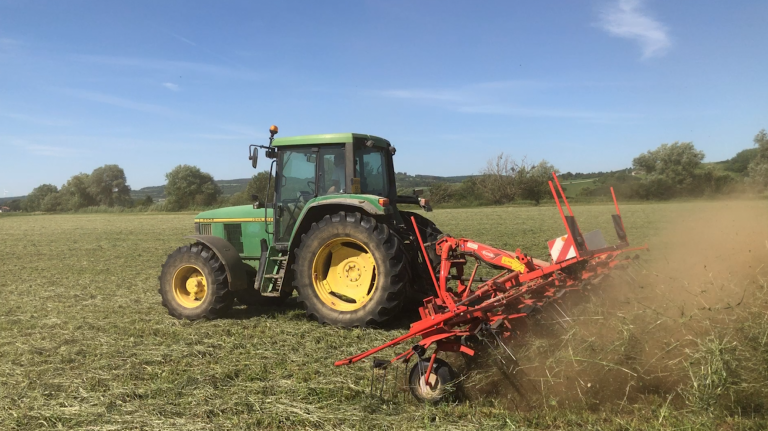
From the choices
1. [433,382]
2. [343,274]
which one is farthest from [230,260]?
[433,382]

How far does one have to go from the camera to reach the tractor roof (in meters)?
6.31

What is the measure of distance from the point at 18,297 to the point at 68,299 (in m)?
1.07

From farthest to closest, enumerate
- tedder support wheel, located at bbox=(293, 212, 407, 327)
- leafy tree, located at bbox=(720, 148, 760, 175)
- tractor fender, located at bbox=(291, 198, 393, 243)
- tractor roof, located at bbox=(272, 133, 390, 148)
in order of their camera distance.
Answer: leafy tree, located at bbox=(720, 148, 760, 175) → tractor roof, located at bbox=(272, 133, 390, 148) → tractor fender, located at bbox=(291, 198, 393, 243) → tedder support wheel, located at bbox=(293, 212, 407, 327)

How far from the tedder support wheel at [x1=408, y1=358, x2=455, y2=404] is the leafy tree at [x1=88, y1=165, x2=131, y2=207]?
76.7 meters

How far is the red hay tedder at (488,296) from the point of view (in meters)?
3.78

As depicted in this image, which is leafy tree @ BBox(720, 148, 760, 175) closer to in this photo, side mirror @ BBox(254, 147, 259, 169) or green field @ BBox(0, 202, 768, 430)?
green field @ BBox(0, 202, 768, 430)

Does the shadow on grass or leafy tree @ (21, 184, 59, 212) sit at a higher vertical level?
leafy tree @ (21, 184, 59, 212)

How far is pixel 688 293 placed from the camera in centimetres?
399

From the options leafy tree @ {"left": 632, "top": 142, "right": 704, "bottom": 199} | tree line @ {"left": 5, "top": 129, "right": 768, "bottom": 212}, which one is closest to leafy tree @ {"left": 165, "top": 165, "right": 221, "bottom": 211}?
tree line @ {"left": 5, "top": 129, "right": 768, "bottom": 212}

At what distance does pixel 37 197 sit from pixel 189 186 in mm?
21811

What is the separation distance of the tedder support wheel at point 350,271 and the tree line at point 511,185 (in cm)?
136

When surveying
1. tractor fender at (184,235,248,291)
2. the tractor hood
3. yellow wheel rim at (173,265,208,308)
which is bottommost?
yellow wheel rim at (173,265,208,308)

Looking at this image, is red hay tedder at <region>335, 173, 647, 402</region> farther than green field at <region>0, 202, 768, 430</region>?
Yes

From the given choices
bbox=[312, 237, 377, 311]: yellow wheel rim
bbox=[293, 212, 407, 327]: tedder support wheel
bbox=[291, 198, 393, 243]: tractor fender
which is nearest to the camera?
bbox=[293, 212, 407, 327]: tedder support wheel
